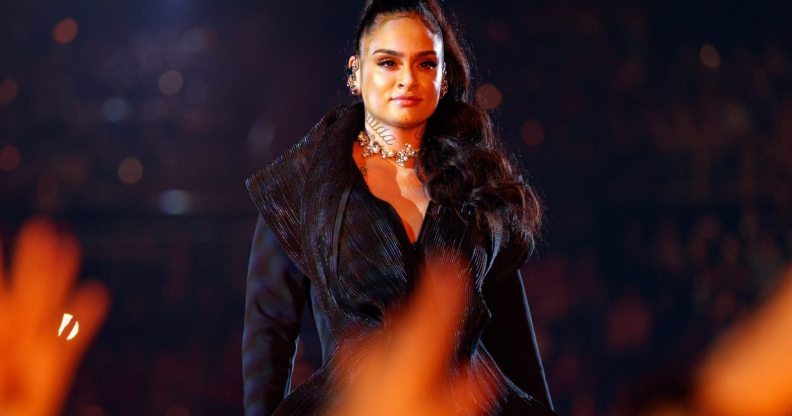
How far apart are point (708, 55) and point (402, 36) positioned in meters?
1.37

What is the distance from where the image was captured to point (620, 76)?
2455 mm

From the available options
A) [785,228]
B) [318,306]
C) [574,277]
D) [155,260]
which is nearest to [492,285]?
[318,306]

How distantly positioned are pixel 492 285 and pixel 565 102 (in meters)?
1.16

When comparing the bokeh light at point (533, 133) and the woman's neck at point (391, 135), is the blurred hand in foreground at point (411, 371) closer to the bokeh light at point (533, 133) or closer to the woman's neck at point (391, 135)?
the woman's neck at point (391, 135)

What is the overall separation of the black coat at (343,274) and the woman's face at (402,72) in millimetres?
62

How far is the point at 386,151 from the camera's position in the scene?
1362 mm

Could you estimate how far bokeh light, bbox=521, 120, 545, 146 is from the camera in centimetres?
243

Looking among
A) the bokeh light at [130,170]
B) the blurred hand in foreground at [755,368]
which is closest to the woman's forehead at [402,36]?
the bokeh light at [130,170]

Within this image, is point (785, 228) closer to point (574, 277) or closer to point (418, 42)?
point (574, 277)

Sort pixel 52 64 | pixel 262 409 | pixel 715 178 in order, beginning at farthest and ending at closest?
pixel 715 178 → pixel 52 64 → pixel 262 409

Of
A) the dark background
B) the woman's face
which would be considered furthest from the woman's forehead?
the dark background

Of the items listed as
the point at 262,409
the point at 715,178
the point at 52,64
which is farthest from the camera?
the point at 715,178

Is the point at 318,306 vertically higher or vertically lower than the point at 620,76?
lower

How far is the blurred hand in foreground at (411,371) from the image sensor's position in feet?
4.06
